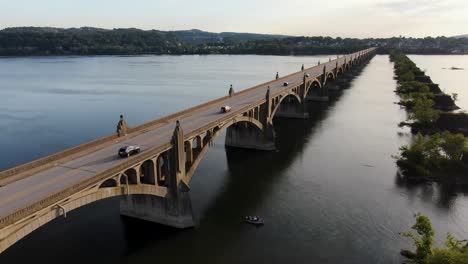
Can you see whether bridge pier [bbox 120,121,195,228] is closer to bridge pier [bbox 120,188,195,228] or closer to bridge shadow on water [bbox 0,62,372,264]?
bridge pier [bbox 120,188,195,228]

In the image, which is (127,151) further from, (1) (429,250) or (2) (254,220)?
→ (1) (429,250)

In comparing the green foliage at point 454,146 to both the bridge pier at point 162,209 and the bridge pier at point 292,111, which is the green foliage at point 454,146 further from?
the bridge pier at point 292,111

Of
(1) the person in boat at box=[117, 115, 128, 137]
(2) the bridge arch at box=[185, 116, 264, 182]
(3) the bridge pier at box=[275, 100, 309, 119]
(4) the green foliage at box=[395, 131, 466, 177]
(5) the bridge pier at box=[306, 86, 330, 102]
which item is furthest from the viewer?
(5) the bridge pier at box=[306, 86, 330, 102]

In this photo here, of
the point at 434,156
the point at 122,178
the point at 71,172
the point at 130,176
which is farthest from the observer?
the point at 434,156

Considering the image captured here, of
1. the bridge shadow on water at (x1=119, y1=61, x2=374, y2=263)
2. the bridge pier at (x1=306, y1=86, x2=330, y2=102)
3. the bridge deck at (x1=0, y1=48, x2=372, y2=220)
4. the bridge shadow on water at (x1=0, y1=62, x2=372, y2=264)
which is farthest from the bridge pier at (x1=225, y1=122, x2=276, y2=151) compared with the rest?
the bridge pier at (x1=306, y1=86, x2=330, y2=102)

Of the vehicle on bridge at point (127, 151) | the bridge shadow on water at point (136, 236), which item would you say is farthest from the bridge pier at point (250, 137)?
the vehicle on bridge at point (127, 151)

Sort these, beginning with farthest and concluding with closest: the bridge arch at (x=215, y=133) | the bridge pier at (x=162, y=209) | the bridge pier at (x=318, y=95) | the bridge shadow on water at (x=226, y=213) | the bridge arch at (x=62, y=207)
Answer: the bridge pier at (x=318, y=95) → the bridge arch at (x=215, y=133) → the bridge pier at (x=162, y=209) → the bridge shadow on water at (x=226, y=213) → the bridge arch at (x=62, y=207)

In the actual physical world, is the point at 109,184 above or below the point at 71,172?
below

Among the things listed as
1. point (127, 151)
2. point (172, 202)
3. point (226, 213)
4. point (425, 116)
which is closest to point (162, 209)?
point (172, 202)

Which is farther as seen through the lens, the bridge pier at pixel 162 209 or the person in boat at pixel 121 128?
the person in boat at pixel 121 128

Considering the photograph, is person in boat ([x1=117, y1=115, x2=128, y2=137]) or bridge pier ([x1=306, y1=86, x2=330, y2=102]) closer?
person in boat ([x1=117, y1=115, x2=128, y2=137])
